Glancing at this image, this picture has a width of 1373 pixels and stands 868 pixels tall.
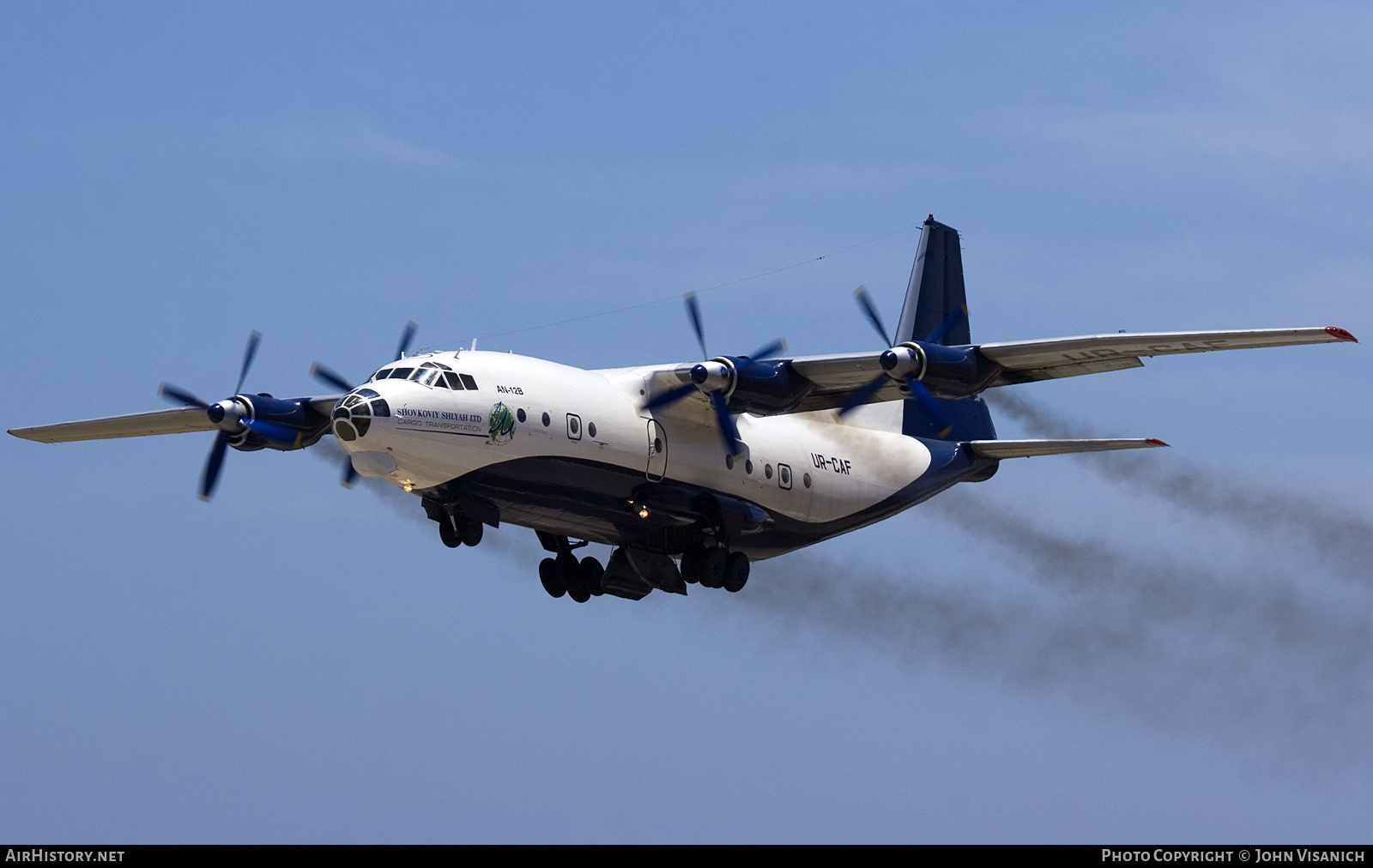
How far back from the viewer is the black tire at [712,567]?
29109 mm

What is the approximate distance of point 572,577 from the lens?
1185 inches

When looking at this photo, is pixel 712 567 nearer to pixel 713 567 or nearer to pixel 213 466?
pixel 713 567

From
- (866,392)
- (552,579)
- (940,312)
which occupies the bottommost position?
(552,579)

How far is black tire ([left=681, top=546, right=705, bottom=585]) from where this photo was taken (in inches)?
1147

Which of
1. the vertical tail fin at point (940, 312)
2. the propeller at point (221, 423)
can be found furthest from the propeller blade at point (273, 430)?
the vertical tail fin at point (940, 312)

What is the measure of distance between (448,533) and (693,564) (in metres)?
4.29

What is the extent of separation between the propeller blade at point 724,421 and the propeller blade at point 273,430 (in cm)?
687

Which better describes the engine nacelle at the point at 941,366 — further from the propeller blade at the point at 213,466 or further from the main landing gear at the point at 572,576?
the propeller blade at the point at 213,466

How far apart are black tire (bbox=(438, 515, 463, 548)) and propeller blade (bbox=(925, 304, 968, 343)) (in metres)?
7.92

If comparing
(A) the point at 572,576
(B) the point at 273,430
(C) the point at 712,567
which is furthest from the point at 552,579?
(B) the point at 273,430

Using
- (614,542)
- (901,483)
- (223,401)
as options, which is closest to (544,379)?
(614,542)

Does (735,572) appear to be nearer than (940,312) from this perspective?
Yes

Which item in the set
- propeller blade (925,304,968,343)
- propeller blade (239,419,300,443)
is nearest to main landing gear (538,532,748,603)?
propeller blade (239,419,300,443)
